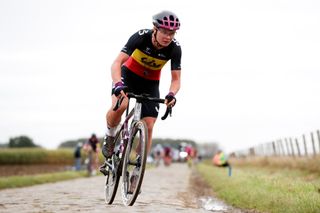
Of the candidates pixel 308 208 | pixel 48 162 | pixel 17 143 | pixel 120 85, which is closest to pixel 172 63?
pixel 120 85

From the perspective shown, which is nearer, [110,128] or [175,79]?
[175,79]

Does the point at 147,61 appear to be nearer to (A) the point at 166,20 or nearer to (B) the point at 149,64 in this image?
(B) the point at 149,64

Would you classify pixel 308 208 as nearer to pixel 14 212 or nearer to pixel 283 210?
pixel 283 210

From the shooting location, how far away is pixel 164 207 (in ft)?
31.4

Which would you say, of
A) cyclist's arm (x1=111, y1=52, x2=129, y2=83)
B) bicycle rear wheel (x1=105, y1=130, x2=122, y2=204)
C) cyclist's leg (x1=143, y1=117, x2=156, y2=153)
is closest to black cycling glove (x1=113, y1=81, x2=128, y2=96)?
cyclist's arm (x1=111, y1=52, x2=129, y2=83)

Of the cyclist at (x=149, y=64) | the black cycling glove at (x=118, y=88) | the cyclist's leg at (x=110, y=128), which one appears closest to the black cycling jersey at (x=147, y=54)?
the cyclist at (x=149, y=64)

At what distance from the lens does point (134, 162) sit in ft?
26.4

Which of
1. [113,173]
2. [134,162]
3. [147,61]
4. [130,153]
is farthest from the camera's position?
[113,173]

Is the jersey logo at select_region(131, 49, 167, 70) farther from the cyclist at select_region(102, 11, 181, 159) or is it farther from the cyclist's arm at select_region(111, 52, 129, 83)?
the cyclist's arm at select_region(111, 52, 129, 83)

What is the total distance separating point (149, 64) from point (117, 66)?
582mm

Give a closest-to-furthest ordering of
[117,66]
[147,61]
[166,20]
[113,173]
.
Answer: [166,20]
[117,66]
[147,61]
[113,173]

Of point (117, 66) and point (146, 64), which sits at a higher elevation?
point (146, 64)

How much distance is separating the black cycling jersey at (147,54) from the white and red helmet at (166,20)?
463 millimetres

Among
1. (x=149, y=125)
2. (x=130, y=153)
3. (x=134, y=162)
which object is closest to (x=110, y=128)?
(x=130, y=153)
